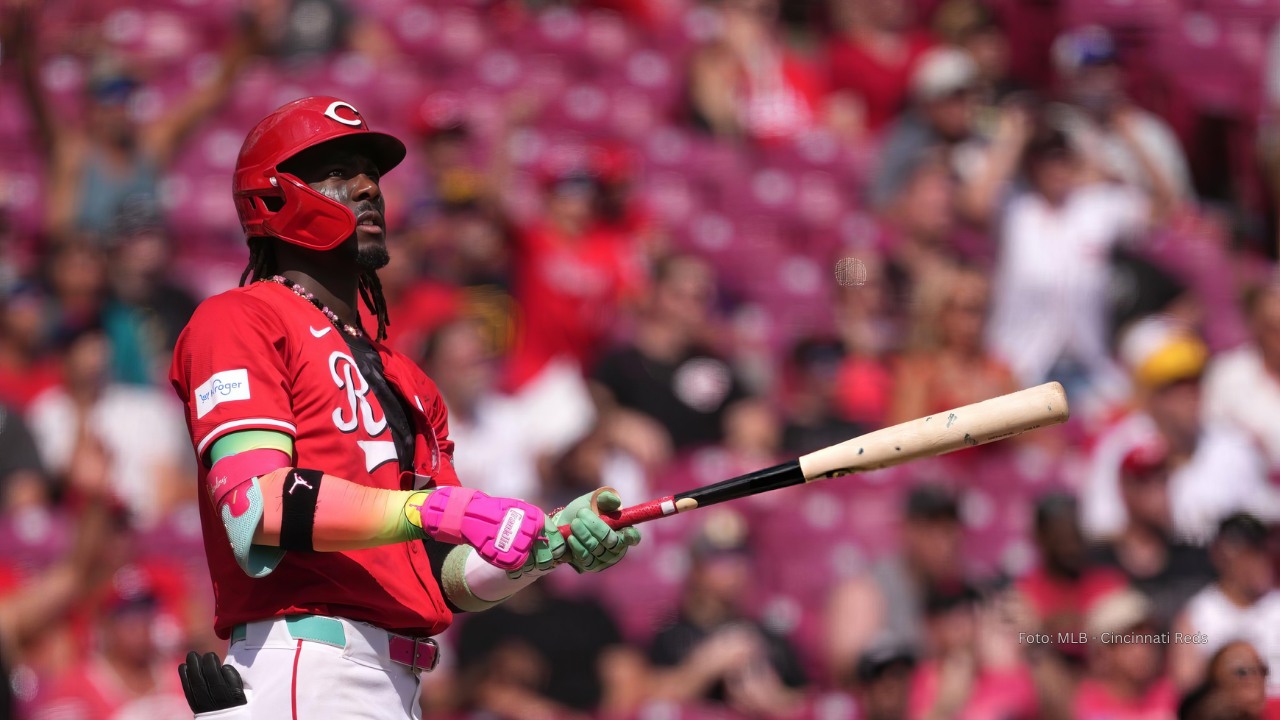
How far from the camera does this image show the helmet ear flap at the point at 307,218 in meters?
3.26

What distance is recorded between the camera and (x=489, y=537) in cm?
291

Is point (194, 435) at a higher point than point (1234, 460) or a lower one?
higher

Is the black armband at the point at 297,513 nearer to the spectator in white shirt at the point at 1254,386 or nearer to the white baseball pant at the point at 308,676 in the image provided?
the white baseball pant at the point at 308,676

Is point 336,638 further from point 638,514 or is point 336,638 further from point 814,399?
point 814,399

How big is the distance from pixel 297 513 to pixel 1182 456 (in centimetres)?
533

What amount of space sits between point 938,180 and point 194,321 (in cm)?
617

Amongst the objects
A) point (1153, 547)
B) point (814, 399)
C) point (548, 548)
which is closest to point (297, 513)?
point (548, 548)

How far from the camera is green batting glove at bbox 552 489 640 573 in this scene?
312 cm

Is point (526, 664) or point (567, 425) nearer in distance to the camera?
point (526, 664)

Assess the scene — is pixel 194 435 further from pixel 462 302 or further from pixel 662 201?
pixel 662 201

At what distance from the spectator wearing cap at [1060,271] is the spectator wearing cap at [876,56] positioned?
3.89 ft

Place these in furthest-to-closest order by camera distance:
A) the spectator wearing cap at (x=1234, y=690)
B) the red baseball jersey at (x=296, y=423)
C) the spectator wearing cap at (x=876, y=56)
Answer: the spectator wearing cap at (x=876, y=56), the spectator wearing cap at (x=1234, y=690), the red baseball jersey at (x=296, y=423)

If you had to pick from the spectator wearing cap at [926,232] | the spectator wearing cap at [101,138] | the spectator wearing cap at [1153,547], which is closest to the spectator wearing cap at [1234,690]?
the spectator wearing cap at [1153,547]

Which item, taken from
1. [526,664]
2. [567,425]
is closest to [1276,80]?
[567,425]
